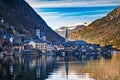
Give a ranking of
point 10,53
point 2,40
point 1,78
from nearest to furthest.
A: point 1,78
point 10,53
point 2,40

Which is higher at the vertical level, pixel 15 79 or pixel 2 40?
pixel 2 40

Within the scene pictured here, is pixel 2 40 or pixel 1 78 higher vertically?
pixel 2 40

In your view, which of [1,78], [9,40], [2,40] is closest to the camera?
[1,78]

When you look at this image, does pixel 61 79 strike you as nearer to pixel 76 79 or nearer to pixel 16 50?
pixel 76 79

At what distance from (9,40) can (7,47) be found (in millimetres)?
18930

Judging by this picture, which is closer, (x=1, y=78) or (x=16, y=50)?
(x=1, y=78)

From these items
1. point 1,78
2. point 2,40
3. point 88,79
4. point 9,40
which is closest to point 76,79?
point 88,79

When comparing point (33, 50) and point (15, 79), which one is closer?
point (15, 79)

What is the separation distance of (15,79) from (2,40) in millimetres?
105873

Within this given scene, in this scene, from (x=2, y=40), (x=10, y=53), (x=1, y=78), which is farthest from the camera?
(x=2, y=40)

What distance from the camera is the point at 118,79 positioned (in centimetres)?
6525

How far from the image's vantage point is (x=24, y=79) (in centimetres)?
6531

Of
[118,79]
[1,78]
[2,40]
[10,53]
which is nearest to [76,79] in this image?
[118,79]

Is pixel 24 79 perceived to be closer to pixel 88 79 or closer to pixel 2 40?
pixel 88 79
